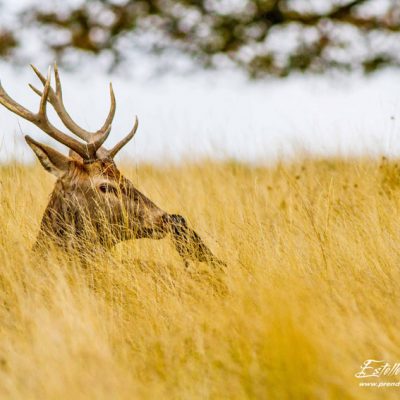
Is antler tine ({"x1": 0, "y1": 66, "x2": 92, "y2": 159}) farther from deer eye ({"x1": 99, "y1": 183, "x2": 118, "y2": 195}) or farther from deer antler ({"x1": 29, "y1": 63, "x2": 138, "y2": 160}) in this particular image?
deer eye ({"x1": 99, "y1": 183, "x2": 118, "y2": 195})

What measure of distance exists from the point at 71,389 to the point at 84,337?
37cm

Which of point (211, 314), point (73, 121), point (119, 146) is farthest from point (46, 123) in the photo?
point (211, 314)

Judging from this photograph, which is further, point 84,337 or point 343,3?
point 343,3

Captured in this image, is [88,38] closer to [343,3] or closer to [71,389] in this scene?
[343,3]

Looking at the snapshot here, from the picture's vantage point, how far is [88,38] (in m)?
10.8

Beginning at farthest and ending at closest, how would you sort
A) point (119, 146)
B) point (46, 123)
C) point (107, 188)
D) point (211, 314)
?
point (119, 146), point (46, 123), point (107, 188), point (211, 314)

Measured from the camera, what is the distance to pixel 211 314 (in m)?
3.01

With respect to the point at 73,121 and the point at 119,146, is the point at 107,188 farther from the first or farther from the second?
the point at 73,121

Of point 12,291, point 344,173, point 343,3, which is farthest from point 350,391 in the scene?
point 343,3

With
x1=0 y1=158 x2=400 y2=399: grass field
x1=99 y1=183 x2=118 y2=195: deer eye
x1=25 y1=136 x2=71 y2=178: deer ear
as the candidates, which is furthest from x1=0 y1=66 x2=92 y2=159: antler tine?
x1=0 y1=158 x2=400 y2=399: grass field

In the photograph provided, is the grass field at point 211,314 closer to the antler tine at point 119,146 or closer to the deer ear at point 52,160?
the deer ear at point 52,160

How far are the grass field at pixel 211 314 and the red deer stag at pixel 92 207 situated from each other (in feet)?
0.38

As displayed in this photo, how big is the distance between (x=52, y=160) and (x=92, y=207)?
338 mm

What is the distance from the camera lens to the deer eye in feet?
13.9
